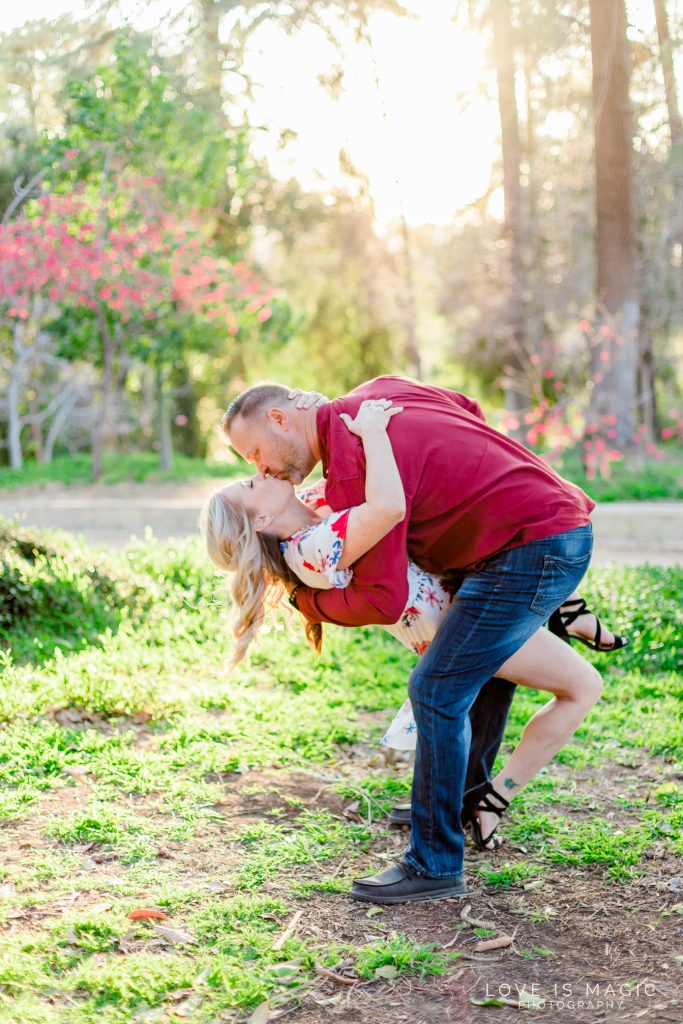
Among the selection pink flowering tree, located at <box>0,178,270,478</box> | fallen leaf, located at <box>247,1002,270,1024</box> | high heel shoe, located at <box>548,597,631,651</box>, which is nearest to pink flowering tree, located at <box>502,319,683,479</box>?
pink flowering tree, located at <box>0,178,270,478</box>

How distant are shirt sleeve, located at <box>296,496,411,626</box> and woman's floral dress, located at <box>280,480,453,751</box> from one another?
0.06m

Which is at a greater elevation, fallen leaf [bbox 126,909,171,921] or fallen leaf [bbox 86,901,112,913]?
fallen leaf [bbox 86,901,112,913]

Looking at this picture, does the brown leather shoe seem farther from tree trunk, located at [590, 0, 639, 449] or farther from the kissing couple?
tree trunk, located at [590, 0, 639, 449]

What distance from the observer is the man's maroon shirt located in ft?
9.96

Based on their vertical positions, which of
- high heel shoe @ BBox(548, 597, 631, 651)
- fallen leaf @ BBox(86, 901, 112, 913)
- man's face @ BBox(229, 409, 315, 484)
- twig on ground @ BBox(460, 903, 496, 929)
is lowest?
twig on ground @ BBox(460, 903, 496, 929)

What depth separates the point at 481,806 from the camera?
3.61 metres

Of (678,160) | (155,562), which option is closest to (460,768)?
(155,562)

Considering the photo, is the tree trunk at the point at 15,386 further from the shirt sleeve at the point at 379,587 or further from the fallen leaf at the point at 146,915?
the fallen leaf at the point at 146,915

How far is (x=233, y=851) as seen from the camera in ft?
11.8

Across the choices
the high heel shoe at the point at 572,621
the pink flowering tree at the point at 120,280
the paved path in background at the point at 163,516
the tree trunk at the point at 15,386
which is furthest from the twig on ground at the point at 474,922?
the tree trunk at the point at 15,386

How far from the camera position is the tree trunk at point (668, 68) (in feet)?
40.0

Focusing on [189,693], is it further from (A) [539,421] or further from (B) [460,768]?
(A) [539,421]

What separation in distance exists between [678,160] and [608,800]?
38.7 feet

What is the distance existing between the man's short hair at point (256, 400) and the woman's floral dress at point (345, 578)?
401 millimetres
